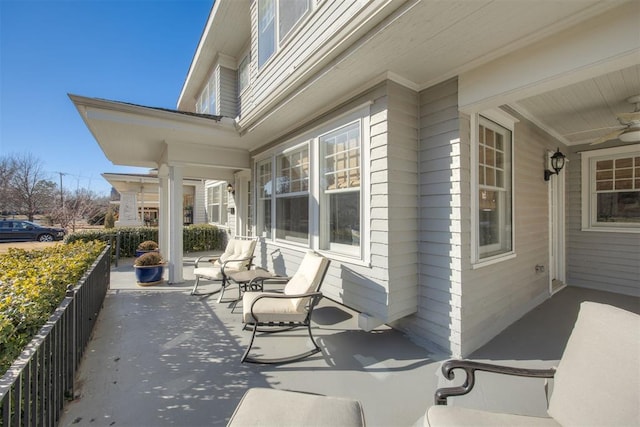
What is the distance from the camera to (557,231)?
532 centimetres

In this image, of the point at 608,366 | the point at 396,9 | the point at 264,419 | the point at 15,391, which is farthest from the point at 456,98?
the point at 15,391

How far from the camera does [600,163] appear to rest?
5.25 meters

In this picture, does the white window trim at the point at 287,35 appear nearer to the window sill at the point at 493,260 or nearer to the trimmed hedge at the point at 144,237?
the window sill at the point at 493,260

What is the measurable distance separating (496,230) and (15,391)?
14.4 feet

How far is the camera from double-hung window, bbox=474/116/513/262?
10.4ft

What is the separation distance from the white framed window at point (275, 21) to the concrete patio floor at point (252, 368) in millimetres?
4052

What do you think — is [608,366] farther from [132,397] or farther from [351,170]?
[132,397]

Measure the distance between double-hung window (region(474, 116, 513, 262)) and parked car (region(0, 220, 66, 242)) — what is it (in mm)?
19197

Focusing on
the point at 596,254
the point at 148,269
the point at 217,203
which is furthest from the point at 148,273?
the point at 596,254

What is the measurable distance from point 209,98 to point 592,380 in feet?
31.7

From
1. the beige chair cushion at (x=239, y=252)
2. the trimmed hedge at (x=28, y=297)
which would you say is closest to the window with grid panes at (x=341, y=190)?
the beige chair cushion at (x=239, y=252)

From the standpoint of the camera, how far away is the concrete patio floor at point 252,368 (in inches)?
83.0

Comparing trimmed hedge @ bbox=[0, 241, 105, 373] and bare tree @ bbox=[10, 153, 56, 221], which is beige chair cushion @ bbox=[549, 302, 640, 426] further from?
bare tree @ bbox=[10, 153, 56, 221]

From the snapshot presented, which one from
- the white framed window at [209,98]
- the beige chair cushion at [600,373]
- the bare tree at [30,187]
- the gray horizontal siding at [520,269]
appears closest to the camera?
the beige chair cushion at [600,373]
